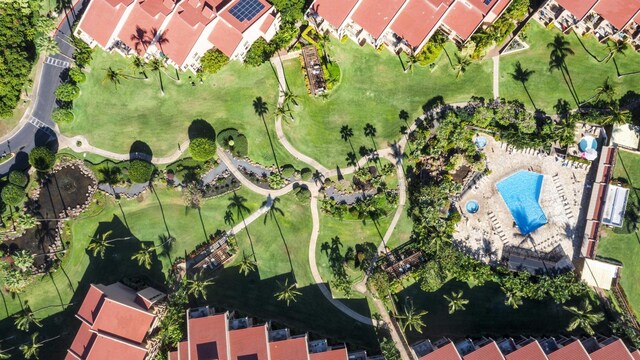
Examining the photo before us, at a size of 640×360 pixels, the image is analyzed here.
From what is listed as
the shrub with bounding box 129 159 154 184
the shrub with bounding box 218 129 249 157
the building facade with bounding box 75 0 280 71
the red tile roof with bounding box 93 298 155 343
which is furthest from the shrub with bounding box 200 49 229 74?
the red tile roof with bounding box 93 298 155 343

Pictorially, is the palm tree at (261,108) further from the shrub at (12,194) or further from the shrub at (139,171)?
the shrub at (12,194)

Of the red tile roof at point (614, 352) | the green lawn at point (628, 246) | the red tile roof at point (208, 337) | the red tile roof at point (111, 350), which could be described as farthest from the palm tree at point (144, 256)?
the green lawn at point (628, 246)

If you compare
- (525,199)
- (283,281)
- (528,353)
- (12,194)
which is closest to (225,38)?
(283,281)

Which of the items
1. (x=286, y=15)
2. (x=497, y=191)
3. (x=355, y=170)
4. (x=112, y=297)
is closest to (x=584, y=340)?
(x=497, y=191)

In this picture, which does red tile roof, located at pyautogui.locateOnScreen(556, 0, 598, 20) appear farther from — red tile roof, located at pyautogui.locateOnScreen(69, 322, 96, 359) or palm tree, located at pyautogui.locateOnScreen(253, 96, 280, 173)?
red tile roof, located at pyautogui.locateOnScreen(69, 322, 96, 359)

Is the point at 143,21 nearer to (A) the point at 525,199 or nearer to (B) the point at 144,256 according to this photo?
(B) the point at 144,256

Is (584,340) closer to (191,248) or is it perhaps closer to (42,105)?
(191,248)
